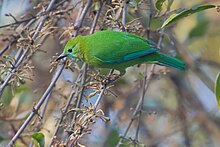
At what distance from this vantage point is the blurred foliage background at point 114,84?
2397 millimetres

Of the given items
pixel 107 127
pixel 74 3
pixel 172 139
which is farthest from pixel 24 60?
pixel 172 139

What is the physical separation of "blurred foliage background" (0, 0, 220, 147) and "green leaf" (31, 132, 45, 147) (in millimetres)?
10

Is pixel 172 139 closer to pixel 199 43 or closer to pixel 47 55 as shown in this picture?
pixel 199 43

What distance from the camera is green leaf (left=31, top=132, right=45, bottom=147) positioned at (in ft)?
6.85

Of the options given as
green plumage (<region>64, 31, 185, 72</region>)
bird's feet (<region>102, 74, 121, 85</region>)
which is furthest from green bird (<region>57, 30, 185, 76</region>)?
bird's feet (<region>102, 74, 121, 85</region>)

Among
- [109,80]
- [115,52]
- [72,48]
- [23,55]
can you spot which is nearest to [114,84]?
[115,52]

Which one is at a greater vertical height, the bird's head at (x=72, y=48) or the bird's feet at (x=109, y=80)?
the bird's head at (x=72, y=48)

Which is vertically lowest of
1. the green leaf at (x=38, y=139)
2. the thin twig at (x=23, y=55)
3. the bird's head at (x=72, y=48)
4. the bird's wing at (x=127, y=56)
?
the green leaf at (x=38, y=139)

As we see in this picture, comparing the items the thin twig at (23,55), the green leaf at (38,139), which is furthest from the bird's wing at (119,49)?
the green leaf at (38,139)

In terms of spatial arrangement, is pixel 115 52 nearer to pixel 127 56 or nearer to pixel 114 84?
pixel 127 56

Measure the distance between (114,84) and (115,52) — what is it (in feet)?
2.29

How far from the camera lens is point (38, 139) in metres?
2.11

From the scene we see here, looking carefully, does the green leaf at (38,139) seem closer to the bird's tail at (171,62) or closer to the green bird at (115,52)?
the green bird at (115,52)

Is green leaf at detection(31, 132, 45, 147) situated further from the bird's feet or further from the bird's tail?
the bird's tail
